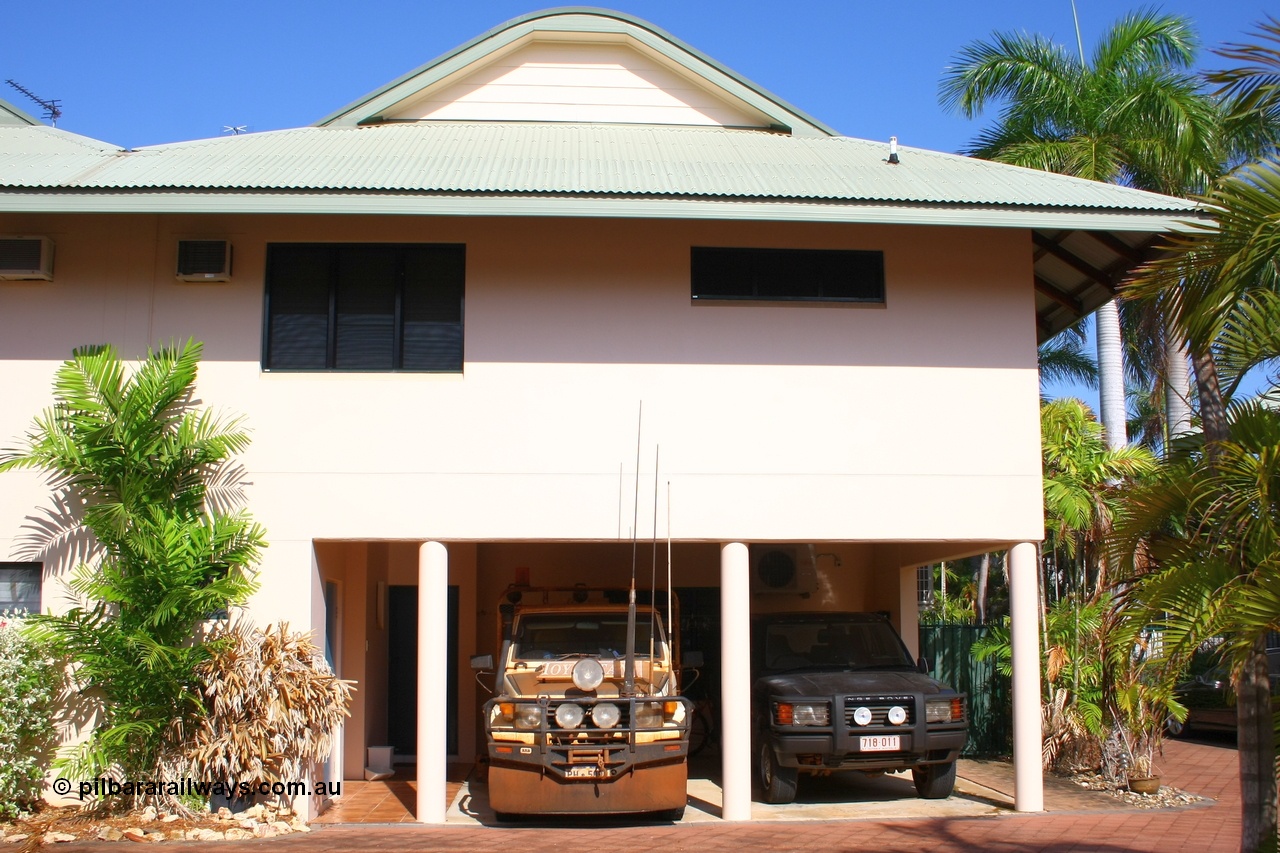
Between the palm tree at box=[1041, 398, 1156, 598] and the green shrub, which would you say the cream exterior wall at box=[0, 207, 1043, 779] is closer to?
the green shrub

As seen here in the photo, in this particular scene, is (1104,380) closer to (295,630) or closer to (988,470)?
(988,470)

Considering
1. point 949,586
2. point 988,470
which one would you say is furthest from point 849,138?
point 949,586

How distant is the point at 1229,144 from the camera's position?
17250 mm

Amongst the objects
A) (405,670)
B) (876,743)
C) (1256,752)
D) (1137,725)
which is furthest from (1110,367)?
(1256,752)

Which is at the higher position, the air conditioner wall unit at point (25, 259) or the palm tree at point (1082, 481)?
the air conditioner wall unit at point (25, 259)

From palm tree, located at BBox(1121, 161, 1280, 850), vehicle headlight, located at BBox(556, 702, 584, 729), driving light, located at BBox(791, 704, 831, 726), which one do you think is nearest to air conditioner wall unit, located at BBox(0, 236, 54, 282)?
vehicle headlight, located at BBox(556, 702, 584, 729)

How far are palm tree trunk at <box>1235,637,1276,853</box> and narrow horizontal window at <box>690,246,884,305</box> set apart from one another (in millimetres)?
5592

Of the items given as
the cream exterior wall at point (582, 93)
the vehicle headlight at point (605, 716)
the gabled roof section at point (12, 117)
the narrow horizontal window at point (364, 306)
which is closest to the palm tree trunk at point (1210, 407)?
the vehicle headlight at point (605, 716)

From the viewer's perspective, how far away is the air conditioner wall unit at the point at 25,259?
10.9 meters

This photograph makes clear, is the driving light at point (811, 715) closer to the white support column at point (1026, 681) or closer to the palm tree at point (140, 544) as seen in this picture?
the white support column at point (1026, 681)

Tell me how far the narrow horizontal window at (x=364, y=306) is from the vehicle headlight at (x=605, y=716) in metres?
3.40

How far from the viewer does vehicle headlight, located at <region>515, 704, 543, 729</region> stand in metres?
9.71

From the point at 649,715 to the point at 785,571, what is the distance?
6.17 meters

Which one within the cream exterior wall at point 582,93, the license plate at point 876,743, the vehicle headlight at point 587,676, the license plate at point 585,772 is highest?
the cream exterior wall at point 582,93
